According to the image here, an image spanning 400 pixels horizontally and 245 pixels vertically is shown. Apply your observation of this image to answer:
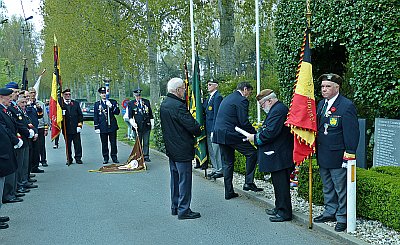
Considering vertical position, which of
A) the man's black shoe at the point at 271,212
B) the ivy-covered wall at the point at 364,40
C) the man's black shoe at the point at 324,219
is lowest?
the man's black shoe at the point at 271,212

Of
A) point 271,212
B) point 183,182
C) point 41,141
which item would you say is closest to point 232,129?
point 183,182

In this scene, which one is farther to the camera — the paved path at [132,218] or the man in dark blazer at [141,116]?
the man in dark blazer at [141,116]

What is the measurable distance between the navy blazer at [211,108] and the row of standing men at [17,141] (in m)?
3.74

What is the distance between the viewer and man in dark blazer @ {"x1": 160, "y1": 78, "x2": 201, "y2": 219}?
24.5 feet

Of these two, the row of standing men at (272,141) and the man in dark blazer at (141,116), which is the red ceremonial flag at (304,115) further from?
the man in dark blazer at (141,116)

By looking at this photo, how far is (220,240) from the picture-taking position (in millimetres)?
6449

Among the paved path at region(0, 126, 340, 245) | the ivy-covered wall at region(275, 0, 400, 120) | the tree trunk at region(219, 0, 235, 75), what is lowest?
the paved path at region(0, 126, 340, 245)

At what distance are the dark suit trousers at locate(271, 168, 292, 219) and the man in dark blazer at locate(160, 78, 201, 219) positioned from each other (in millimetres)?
1293

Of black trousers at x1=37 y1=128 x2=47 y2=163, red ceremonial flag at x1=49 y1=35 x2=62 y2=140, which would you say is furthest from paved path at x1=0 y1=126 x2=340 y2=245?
red ceremonial flag at x1=49 y1=35 x2=62 y2=140

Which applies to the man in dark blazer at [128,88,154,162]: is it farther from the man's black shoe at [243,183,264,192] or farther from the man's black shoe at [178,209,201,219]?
the man's black shoe at [178,209,201,219]

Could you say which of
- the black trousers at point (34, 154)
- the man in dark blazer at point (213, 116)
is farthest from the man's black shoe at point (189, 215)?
the black trousers at point (34, 154)

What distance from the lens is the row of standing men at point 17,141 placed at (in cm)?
756

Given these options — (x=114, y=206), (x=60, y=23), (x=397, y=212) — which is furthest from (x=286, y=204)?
(x=60, y=23)

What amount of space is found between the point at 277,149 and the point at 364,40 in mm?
2733
